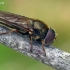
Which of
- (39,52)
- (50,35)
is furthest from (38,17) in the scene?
(39,52)

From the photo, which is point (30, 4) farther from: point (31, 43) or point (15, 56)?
point (31, 43)

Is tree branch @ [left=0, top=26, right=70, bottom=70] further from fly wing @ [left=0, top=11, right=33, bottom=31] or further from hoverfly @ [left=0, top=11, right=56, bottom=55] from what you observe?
fly wing @ [left=0, top=11, right=33, bottom=31]

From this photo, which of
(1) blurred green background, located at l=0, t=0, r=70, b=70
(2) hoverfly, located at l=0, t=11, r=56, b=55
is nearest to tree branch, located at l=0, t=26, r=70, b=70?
(2) hoverfly, located at l=0, t=11, r=56, b=55

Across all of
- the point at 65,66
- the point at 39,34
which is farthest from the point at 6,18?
the point at 65,66

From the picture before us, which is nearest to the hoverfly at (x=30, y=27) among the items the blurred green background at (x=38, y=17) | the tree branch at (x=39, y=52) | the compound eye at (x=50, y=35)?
the compound eye at (x=50, y=35)

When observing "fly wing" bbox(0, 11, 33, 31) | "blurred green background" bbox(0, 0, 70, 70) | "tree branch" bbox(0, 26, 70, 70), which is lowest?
"blurred green background" bbox(0, 0, 70, 70)

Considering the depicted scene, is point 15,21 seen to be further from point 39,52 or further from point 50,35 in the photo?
point 39,52
